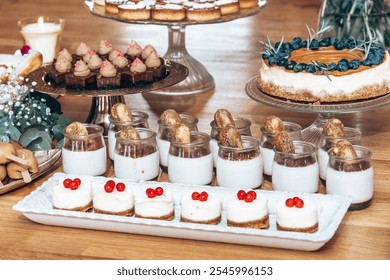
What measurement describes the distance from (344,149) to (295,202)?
0.83 ft

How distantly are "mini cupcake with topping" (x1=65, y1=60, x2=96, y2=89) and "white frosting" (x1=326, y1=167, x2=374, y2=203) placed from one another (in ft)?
2.81

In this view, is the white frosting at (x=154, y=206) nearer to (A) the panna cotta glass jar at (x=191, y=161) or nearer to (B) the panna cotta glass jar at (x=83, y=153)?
(A) the panna cotta glass jar at (x=191, y=161)

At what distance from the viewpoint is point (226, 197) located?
2400mm

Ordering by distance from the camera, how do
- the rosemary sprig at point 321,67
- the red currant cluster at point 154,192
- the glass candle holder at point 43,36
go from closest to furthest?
the red currant cluster at point 154,192 → the rosemary sprig at point 321,67 → the glass candle holder at point 43,36

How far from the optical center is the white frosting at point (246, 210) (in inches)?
88.0

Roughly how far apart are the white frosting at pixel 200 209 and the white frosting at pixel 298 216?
16cm

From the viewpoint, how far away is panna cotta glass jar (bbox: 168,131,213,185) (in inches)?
99.0

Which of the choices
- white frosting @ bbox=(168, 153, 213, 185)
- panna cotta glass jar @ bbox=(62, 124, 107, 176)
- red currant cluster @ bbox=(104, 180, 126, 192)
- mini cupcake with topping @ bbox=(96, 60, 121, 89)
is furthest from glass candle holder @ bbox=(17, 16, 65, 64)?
red currant cluster @ bbox=(104, 180, 126, 192)

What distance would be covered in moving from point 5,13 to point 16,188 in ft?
8.77

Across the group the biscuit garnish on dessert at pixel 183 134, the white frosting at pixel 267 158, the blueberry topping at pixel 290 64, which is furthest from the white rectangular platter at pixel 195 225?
the blueberry topping at pixel 290 64

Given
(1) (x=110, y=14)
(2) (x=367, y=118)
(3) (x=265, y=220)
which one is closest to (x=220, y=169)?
(3) (x=265, y=220)

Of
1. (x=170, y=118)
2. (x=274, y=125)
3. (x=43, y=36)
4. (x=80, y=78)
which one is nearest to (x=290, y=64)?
(x=274, y=125)

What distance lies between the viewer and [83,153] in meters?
2.63
